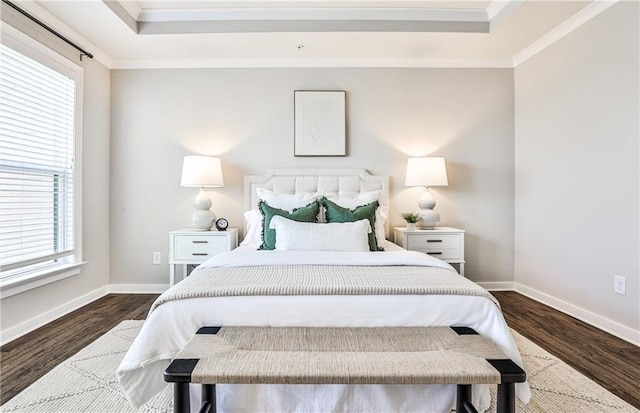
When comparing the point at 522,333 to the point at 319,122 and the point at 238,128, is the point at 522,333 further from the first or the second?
the point at 238,128

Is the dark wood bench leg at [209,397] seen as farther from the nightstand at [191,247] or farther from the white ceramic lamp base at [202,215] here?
the white ceramic lamp base at [202,215]

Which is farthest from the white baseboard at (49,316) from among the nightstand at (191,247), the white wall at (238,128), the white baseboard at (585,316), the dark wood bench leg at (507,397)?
the white baseboard at (585,316)

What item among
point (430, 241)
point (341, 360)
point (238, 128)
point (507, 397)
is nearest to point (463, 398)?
point (507, 397)

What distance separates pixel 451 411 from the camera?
1550 millimetres

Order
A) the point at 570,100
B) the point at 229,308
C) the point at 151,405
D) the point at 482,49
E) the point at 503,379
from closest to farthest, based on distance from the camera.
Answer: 1. the point at 503,379
2. the point at 229,308
3. the point at 151,405
4. the point at 570,100
5. the point at 482,49

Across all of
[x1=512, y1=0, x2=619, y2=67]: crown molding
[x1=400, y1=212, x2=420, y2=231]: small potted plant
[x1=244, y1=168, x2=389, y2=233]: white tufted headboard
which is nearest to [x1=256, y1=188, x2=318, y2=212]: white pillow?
[x1=244, y1=168, x2=389, y2=233]: white tufted headboard

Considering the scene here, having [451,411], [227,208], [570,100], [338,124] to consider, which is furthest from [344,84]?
[451,411]

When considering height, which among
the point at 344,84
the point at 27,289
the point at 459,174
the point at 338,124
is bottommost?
the point at 27,289

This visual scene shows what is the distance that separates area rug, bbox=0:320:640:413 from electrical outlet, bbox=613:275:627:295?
2.96 feet

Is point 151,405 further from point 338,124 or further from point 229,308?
point 338,124

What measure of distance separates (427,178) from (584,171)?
4.18 feet

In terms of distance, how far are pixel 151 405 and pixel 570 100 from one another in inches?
152

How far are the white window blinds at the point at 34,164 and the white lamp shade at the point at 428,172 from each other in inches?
130

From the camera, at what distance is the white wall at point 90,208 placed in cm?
266
